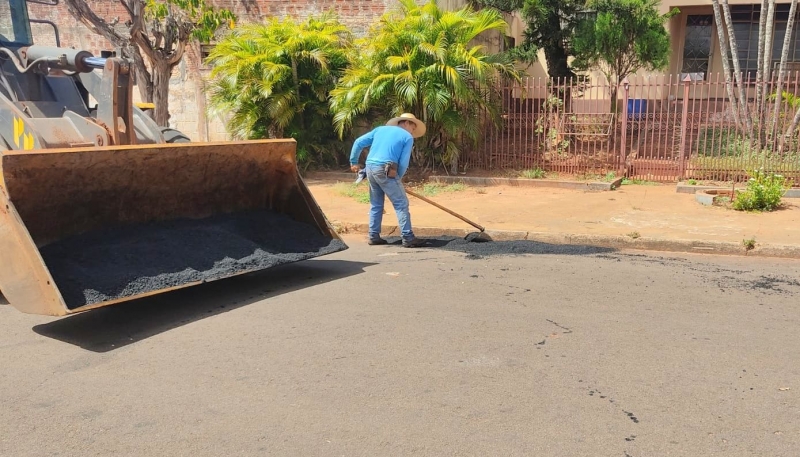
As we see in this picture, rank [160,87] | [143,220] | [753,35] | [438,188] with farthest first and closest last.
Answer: [753,35], [160,87], [438,188], [143,220]

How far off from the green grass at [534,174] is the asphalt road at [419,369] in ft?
21.2

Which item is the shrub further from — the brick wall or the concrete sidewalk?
the brick wall

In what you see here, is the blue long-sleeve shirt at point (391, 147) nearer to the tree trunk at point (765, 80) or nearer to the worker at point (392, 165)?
the worker at point (392, 165)

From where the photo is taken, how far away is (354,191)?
484 inches

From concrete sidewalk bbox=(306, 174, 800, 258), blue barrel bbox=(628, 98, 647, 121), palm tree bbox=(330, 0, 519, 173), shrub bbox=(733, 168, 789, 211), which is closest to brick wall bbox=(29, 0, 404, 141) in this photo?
palm tree bbox=(330, 0, 519, 173)

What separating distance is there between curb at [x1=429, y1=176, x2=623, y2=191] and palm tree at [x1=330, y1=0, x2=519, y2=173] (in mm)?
465

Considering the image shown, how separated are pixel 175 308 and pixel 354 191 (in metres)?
6.69

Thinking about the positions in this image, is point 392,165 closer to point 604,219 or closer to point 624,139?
point 604,219

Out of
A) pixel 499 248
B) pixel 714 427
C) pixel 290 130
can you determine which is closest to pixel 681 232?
pixel 499 248

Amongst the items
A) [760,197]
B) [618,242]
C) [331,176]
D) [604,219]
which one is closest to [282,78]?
[331,176]

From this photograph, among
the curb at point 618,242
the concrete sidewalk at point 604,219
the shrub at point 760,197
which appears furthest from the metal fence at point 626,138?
the curb at point 618,242

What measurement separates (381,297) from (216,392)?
2.10m

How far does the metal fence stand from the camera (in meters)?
11.9

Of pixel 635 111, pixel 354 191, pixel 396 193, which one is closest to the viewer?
pixel 396 193
